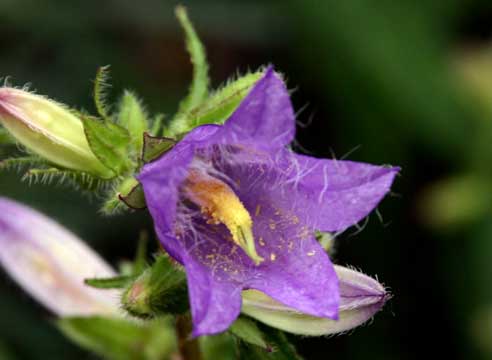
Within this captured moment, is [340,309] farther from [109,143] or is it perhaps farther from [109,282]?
[109,143]

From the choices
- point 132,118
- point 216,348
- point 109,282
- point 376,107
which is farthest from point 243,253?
point 376,107

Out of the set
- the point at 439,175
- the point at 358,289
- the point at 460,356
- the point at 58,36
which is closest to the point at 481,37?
the point at 439,175

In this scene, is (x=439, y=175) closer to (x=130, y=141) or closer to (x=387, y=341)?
(x=387, y=341)

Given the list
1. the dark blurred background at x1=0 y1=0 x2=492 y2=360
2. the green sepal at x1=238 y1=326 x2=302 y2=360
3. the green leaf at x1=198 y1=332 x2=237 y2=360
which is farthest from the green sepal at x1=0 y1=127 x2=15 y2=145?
the dark blurred background at x1=0 y1=0 x2=492 y2=360

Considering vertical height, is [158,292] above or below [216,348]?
above

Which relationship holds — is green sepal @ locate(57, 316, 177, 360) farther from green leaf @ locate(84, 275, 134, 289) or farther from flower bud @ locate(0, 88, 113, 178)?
flower bud @ locate(0, 88, 113, 178)
